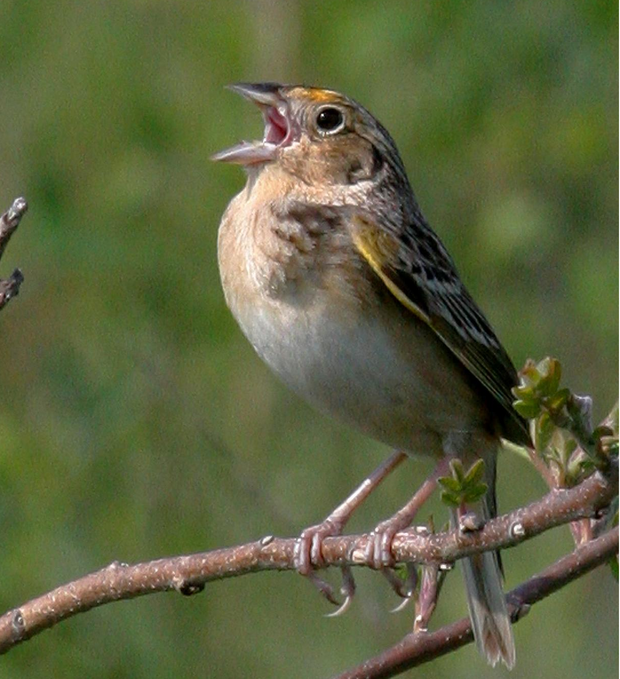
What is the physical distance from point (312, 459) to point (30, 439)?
1.16 metres

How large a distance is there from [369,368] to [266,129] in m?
0.90

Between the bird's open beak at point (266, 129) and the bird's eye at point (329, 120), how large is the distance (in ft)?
0.29

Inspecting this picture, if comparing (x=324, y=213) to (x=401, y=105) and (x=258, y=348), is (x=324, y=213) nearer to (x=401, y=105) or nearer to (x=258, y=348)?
(x=258, y=348)

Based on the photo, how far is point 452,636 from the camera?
3.24m

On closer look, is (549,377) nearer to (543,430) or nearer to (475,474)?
(543,430)

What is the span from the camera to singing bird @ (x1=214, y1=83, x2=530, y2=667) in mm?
3893

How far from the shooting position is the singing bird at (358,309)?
12.8 ft

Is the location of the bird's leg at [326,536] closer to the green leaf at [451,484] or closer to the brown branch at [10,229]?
the green leaf at [451,484]

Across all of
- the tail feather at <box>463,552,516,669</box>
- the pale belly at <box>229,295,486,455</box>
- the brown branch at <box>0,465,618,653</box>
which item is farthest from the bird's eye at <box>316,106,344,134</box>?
the brown branch at <box>0,465,618,653</box>

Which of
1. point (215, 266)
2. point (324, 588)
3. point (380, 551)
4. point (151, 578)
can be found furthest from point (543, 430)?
point (215, 266)

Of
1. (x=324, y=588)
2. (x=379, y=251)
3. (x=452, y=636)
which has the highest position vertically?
(x=379, y=251)

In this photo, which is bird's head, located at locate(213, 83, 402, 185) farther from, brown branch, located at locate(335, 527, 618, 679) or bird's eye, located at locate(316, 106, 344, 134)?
brown branch, located at locate(335, 527, 618, 679)

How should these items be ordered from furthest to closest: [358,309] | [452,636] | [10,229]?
1. [358,309]
2. [452,636]
3. [10,229]

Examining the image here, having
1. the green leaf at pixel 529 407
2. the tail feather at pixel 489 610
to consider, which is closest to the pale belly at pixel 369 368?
the tail feather at pixel 489 610
